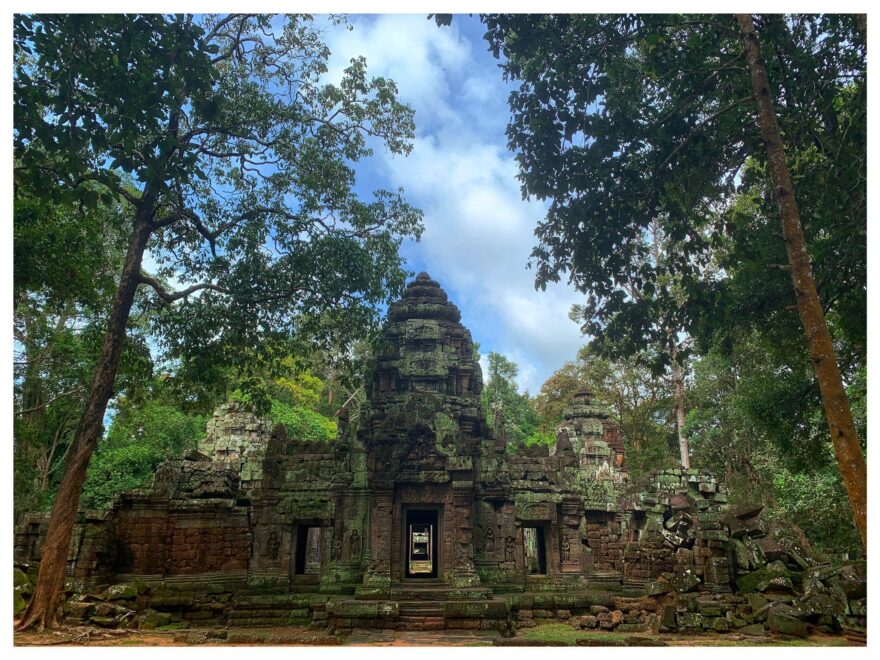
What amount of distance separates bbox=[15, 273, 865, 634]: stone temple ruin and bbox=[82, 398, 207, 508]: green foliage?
8100 millimetres

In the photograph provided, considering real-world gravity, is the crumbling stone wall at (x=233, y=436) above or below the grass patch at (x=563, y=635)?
above

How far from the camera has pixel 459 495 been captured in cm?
Result: 1152

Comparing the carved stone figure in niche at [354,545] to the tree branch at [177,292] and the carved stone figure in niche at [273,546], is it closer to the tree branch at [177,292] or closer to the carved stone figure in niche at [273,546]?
the carved stone figure in niche at [273,546]

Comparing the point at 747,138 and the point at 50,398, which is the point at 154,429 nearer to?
the point at 50,398

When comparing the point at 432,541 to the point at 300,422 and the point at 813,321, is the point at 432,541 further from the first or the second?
the point at 300,422

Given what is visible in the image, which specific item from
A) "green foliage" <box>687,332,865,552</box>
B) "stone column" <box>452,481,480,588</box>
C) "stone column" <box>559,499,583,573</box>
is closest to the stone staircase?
"stone column" <box>452,481,480,588</box>

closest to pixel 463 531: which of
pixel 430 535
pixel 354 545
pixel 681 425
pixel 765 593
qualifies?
pixel 354 545

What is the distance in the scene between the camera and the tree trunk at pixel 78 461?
7531 mm

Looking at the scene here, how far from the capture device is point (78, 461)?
26.9ft

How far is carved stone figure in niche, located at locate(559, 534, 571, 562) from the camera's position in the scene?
12516 mm

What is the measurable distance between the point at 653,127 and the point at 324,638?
29.0 ft

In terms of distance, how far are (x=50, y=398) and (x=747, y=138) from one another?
18735 millimetres

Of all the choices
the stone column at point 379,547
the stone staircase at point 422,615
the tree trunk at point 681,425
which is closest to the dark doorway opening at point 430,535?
the stone column at point 379,547

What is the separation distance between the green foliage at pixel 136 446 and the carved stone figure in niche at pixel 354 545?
388 inches
